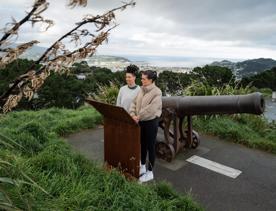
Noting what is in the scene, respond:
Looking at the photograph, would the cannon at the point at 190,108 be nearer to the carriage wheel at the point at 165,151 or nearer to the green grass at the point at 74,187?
the carriage wheel at the point at 165,151

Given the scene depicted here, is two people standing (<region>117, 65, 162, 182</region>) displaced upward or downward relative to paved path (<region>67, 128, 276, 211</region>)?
upward

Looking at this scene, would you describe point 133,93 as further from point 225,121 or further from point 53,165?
point 225,121

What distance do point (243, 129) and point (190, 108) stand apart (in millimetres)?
2714

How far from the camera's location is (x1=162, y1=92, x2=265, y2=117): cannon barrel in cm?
529

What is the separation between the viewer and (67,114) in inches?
374

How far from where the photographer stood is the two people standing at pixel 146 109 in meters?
5.02

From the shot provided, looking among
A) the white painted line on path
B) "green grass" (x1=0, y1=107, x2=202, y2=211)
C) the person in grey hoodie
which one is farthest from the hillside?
"green grass" (x1=0, y1=107, x2=202, y2=211)

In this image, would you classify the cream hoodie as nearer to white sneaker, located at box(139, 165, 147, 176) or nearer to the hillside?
white sneaker, located at box(139, 165, 147, 176)

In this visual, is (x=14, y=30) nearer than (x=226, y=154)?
Yes

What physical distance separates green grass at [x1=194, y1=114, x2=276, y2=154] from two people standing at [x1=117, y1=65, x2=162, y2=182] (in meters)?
2.73

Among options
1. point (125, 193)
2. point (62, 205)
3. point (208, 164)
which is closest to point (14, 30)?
point (62, 205)

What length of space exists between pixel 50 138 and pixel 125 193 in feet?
8.89

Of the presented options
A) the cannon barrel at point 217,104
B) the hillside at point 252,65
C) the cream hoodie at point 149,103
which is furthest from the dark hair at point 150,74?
the hillside at point 252,65

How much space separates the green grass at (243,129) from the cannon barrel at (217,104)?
1.94 metres
